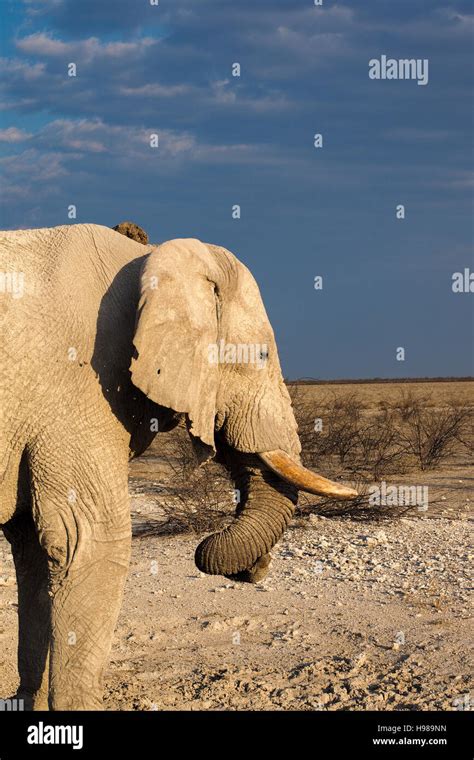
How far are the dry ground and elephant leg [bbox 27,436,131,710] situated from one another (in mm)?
1398

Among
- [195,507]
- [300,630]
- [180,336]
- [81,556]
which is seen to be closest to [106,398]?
[180,336]

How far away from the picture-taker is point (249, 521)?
17.8 feet

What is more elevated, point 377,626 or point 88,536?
point 88,536

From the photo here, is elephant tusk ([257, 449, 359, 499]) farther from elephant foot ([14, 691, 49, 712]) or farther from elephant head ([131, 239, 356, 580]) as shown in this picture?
elephant foot ([14, 691, 49, 712])

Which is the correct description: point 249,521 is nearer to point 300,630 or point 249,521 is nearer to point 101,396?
point 101,396

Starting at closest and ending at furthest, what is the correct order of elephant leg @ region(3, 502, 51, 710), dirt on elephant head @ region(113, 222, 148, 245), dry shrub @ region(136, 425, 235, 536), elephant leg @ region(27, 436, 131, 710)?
1. elephant leg @ region(27, 436, 131, 710)
2. elephant leg @ region(3, 502, 51, 710)
3. dirt on elephant head @ region(113, 222, 148, 245)
4. dry shrub @ region(136, 425, 235, 536)

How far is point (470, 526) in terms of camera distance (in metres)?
11.9

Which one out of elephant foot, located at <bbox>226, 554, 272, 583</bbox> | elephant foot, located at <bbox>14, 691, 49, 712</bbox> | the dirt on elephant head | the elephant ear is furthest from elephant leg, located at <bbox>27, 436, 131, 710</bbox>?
the dirt on elephant head

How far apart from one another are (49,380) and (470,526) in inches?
313

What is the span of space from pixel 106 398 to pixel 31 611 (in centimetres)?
158

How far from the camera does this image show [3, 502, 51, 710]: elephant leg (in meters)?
5.81

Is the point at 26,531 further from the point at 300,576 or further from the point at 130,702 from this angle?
the point at 300,576

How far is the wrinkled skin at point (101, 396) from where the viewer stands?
4941 mm
